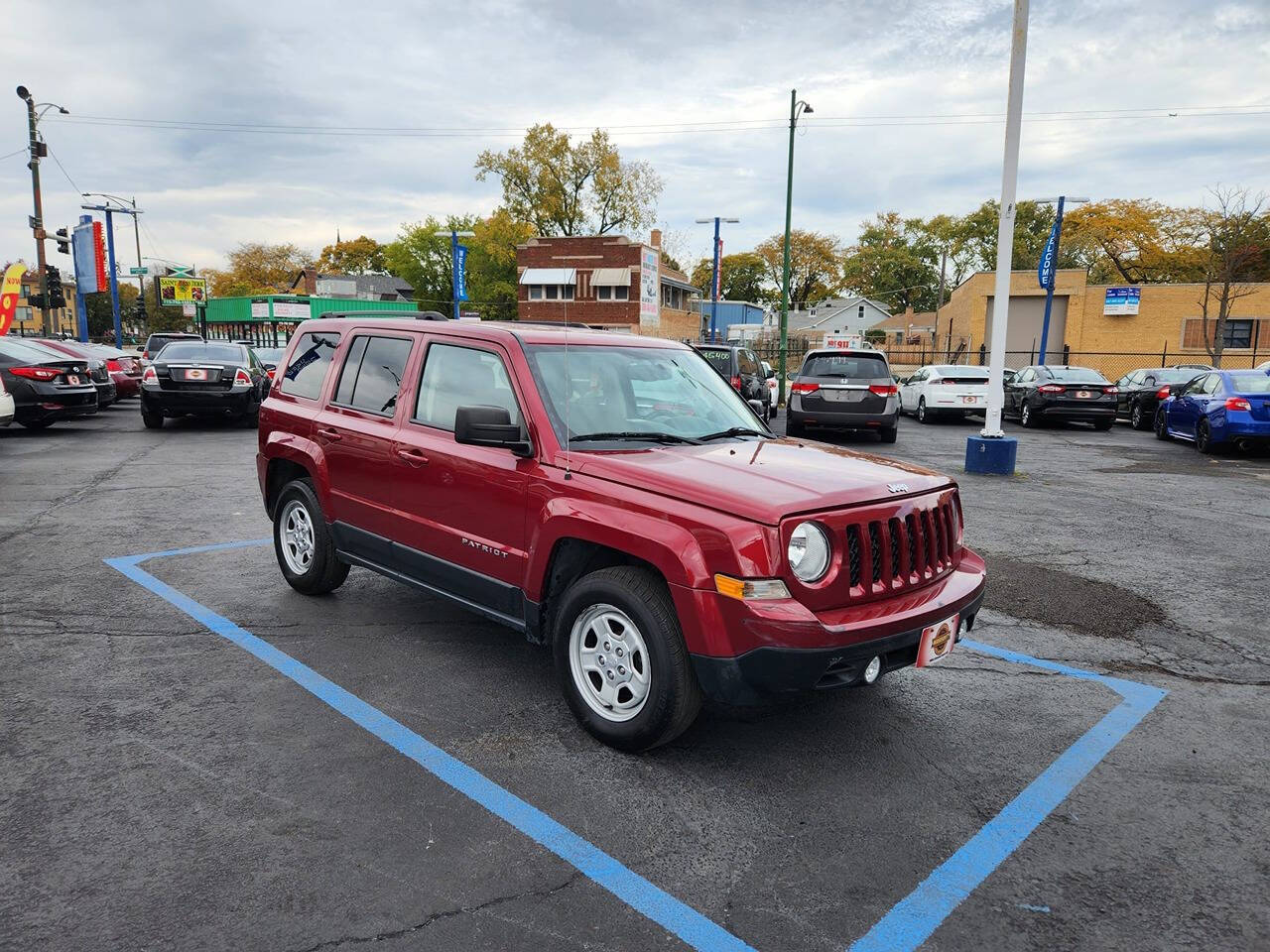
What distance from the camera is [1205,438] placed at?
50.9ft

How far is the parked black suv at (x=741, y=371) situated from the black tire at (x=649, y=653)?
11.9 metres

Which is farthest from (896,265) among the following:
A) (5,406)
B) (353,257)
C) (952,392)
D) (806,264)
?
(5,406)

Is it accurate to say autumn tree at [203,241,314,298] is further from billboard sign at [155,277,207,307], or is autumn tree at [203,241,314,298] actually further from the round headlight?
the round headlight

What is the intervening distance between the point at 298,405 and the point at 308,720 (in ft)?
8.08

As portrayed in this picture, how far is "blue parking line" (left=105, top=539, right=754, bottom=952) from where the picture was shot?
2.63 metres

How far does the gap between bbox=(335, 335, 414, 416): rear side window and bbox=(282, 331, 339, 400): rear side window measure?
0.89 ft

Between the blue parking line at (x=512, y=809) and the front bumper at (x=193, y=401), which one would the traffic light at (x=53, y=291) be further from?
the blue parking line at (x=512, y=809)

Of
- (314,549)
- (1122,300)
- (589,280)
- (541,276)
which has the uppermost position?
(541,276)

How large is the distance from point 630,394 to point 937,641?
191 centimetres

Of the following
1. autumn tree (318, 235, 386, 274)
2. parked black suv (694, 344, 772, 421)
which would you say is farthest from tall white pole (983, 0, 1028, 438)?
autumn tree (318, 235, 386, 274)

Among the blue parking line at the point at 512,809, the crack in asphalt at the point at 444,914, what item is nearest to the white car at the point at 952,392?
the blue parking line at the point at 512,809

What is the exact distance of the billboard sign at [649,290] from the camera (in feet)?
166

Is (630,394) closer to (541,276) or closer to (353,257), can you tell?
(541,276)

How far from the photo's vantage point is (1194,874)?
2918 millimetres
